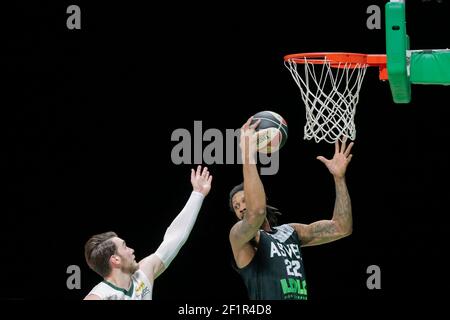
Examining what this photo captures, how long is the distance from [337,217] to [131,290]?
139 cm

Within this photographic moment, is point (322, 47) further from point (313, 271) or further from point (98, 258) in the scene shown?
point (98, 258)

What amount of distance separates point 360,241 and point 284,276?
67.3 inches

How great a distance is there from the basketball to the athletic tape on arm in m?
0.64

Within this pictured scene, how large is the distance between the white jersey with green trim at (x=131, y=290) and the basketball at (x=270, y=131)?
104 cm

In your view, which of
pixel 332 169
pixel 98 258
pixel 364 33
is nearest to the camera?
pixel 98 258

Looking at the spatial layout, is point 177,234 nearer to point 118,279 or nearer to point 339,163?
point 118,279

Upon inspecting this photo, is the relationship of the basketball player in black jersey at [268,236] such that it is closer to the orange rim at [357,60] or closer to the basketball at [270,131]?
the basketball at [270,131]

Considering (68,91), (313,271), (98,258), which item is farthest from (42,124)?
(313,271)

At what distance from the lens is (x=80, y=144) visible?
7.38m

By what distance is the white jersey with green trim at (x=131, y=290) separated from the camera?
5.76 metres

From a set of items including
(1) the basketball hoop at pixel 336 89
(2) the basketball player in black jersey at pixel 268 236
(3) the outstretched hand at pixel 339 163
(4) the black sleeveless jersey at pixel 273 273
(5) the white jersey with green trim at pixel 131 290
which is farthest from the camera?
(3) the outstretched hand at pixel 339 163


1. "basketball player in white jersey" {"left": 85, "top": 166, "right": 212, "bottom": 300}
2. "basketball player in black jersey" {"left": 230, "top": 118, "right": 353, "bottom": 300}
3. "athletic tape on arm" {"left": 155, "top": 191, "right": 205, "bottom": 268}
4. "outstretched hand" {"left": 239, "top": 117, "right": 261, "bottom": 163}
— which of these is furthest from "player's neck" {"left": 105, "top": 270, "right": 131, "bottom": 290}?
"outstretched hand" {"left": 239, "top": 117, "right": 261, "bottom": 163}

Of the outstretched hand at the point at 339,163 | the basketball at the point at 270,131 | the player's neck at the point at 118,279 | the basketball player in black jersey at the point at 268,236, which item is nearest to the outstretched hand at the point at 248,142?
the basketball player in black jersey at the point at 268,236

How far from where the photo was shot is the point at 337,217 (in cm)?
634
